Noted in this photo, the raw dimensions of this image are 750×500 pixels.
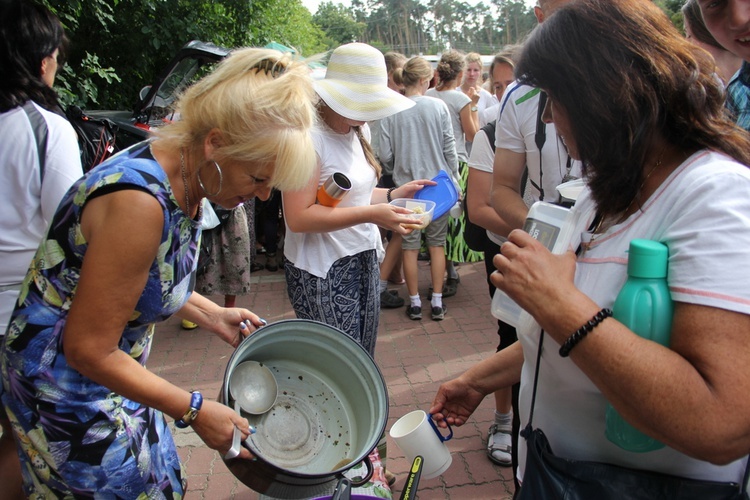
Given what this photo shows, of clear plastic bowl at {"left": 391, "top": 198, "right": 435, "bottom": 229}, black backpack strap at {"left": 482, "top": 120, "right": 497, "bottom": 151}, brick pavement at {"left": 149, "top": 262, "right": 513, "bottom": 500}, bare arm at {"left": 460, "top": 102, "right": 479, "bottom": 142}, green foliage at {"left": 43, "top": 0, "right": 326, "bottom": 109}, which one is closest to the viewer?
clear plastic bowl at {"left": 391, "top": 198, "right": 435, "bottom": 229}

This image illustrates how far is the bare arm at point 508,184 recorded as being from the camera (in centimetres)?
238

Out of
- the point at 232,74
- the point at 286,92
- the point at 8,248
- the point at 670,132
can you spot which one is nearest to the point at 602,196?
the point at 670,132

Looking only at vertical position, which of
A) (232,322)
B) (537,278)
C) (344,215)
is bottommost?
(232,322)

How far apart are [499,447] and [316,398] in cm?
151

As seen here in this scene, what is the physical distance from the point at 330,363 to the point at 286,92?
0.84m

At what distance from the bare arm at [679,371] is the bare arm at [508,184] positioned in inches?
53.9

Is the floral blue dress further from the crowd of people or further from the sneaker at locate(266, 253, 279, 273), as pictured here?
the sneaker at locate(266, 253, 279, 273)

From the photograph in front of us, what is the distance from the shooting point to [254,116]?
4.85ft

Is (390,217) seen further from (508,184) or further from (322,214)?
(508,184)

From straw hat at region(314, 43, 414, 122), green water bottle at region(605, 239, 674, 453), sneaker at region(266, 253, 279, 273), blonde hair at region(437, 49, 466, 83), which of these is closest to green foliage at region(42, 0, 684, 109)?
blonde hair at region(437, 49, 466, 83)

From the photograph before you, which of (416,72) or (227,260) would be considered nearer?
(227,260)

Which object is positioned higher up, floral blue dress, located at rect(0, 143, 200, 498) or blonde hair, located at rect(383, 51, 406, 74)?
floral blue dress, located at rect(0, 143, 200, 498)

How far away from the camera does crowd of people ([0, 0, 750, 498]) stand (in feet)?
3.18

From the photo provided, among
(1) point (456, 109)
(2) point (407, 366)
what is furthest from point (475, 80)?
(2) point (407, 366)
